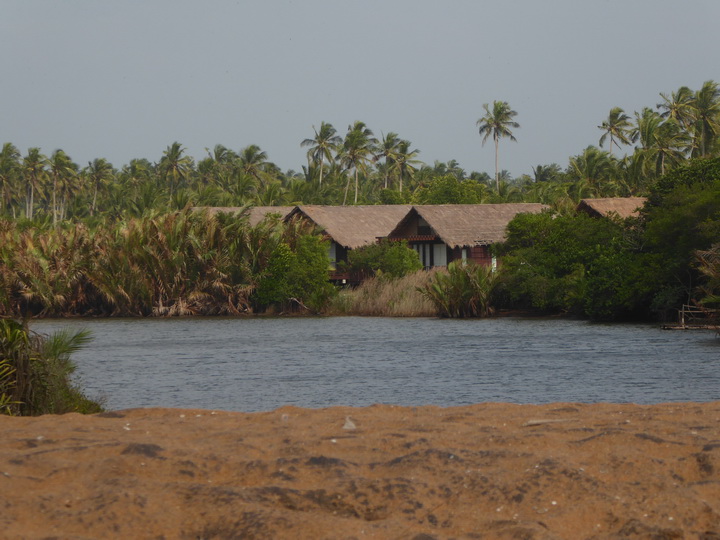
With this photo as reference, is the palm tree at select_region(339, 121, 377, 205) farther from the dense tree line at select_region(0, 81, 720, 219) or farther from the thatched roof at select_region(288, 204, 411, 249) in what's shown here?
the thatched roof at select_region(288, 204, 411, 249)

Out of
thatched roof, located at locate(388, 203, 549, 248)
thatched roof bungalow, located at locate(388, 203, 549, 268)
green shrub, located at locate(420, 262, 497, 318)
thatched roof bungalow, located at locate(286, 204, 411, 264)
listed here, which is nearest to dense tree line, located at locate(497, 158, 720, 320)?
green shrub, located at locate(420, 262, 497, 318)

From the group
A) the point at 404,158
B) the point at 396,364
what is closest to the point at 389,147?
the point at 404,158

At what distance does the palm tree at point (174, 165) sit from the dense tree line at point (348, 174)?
12 cm

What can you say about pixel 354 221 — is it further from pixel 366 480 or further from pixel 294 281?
pixel 366 480

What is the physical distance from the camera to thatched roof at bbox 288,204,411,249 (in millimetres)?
61562

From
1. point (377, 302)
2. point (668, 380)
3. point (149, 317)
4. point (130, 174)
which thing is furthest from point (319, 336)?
point (130, 174)

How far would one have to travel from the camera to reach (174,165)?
109 metres

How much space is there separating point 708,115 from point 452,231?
19362 mm

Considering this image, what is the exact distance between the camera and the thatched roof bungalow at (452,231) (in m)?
61.0

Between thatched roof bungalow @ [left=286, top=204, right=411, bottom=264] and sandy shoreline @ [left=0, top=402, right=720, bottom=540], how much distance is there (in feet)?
168

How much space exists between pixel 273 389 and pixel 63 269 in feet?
99.5

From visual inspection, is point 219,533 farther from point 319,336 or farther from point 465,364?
point 319,336

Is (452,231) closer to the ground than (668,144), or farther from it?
closer to the ground

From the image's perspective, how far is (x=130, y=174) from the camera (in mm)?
115562
